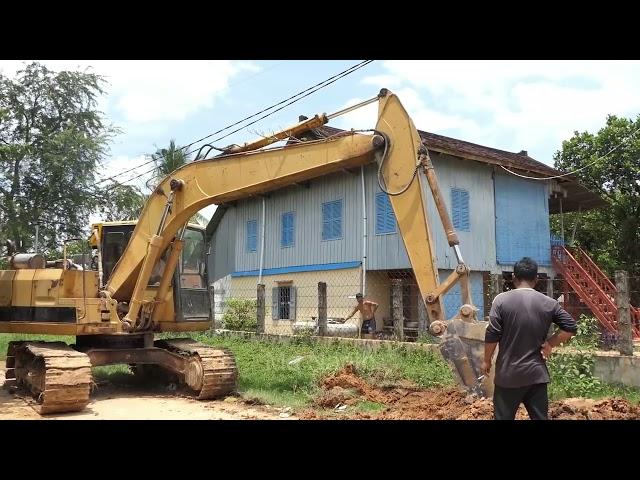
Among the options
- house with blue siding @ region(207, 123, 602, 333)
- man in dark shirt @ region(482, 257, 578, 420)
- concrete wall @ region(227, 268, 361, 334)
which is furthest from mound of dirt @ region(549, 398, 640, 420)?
concrete wall @ region(227, 268, 361, 334)

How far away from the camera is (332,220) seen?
61.1 ft

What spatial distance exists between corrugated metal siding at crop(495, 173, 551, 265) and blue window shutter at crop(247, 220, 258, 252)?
878 cm

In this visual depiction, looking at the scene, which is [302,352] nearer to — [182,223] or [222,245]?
[182,223]

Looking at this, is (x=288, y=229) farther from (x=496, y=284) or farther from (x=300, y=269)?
(x=496, y=284)

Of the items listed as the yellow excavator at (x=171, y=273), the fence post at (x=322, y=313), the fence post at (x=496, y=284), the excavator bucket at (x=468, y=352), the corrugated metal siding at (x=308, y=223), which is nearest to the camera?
the excavator bucket at (x=468, y=352)

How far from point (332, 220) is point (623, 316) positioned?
1100cm

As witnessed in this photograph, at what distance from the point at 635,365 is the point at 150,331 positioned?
7165mm

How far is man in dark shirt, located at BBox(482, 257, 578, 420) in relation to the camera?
438 centimetres

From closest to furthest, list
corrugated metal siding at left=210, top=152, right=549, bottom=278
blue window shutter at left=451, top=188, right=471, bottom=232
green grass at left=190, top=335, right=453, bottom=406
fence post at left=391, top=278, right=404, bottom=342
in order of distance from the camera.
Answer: green grass at left=190, top=335, right=453, bottom=406 < fence post at left=391, top=278, right=404, bottom=342 < corrugated metal siding at left=210, top=152, right=549, bottom=278 < blue window shutter at left=451, top=188, right=471, bottom=232

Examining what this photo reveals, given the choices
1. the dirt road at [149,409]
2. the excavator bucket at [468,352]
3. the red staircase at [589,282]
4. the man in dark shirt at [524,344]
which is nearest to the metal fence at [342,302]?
the red staircase at [589,282]

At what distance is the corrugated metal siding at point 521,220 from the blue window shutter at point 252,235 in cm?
878

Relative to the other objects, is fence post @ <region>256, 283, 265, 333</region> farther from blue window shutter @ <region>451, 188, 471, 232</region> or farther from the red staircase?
the red staircase

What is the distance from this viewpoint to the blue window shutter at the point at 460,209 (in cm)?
1720

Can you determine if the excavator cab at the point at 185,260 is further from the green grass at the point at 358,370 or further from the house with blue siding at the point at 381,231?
the house with blue siding at the point at 381,231
